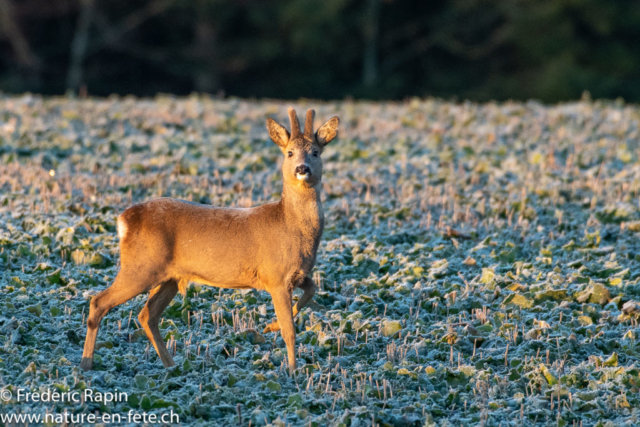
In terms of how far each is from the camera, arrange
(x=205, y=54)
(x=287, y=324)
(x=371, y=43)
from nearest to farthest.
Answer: (x=287, y=324) < (x=205, y=54) < (x=371, y=43)

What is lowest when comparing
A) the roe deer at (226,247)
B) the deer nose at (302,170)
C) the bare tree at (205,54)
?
the roe deer at (226,247)

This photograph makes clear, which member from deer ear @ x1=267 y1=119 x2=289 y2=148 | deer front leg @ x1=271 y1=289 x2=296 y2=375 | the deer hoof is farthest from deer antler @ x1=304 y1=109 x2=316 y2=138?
the deer hoof

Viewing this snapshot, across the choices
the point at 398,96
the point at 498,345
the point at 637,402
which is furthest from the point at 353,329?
the point at 398,96

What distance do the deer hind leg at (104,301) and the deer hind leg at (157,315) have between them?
0.36m

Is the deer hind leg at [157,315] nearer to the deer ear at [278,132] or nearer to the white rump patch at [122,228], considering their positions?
the white rump patch at [122,228]

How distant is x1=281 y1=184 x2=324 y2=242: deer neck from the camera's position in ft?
20.4

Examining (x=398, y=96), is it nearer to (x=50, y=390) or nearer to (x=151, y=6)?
(x=151, y=6)

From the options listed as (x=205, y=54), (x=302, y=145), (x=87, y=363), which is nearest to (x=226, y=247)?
(x=302, y=145)

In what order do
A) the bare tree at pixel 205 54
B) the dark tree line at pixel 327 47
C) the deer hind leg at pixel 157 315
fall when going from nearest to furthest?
the deer hind leg at pixel 157 315 < the dark tree line at pixel 327 47 < the bare tree at pixel 205 54

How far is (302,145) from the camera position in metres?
6.15

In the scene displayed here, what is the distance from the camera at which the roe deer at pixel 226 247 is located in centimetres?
595

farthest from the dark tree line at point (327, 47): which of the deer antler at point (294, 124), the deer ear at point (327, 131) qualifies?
the deer antler at point (294, 124)

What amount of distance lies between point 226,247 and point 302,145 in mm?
906

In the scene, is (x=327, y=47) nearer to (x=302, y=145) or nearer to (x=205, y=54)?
(x=205, y=54)
